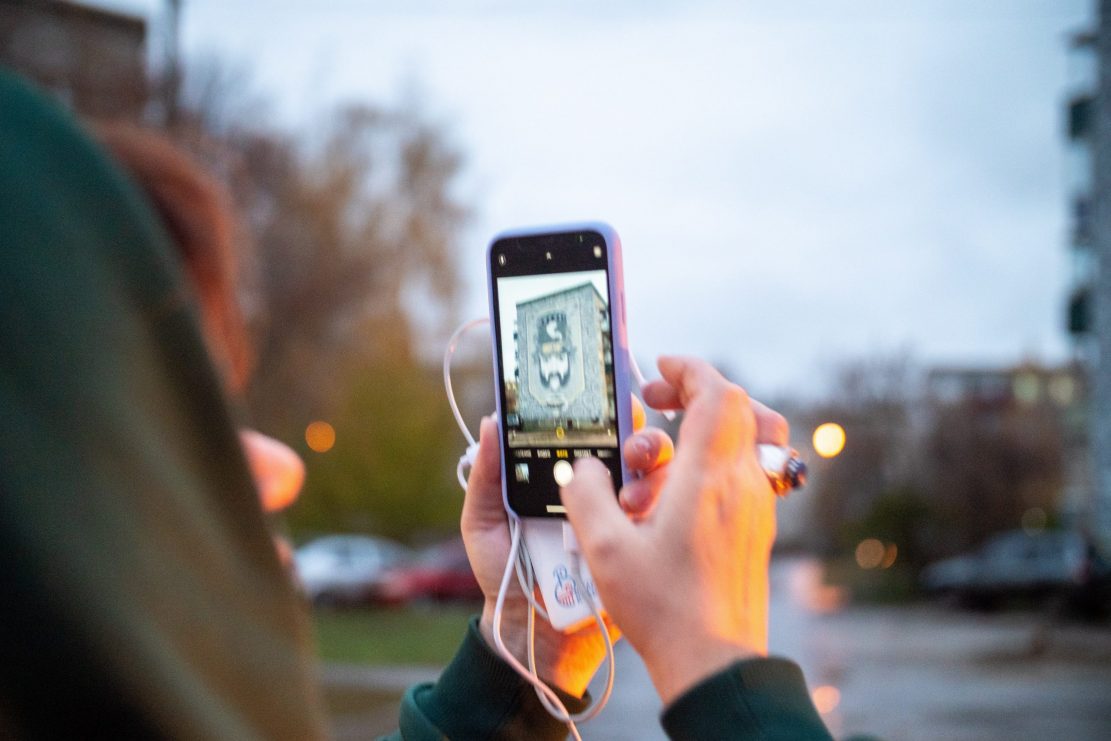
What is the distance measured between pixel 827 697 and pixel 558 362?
11.2 meters

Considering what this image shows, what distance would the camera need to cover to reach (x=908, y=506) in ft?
86.2

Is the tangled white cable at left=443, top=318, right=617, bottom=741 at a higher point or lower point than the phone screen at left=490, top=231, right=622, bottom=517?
lower

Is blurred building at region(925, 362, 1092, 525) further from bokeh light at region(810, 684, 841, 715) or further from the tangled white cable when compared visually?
the tangled white cable

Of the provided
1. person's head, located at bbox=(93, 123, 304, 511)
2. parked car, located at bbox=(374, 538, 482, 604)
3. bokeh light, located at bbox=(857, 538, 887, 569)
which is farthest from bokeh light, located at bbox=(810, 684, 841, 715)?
bokeh light, located at bbox=(857, 538, 887, 569)

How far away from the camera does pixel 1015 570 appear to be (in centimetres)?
2181

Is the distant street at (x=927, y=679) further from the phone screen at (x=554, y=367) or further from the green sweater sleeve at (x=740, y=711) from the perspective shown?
the green sweater sleeve at (x=740, y=711)

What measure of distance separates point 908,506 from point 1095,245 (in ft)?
26.8

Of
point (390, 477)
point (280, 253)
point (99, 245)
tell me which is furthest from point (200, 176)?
point (390, 477)

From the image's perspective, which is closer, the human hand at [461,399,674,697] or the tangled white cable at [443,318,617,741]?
the tangled white cable at [443,318,617,741]

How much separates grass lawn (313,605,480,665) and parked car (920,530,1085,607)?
10.3 meters

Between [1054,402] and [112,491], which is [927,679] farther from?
[1054,402]

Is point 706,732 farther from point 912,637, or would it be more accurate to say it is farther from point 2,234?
point 912,637

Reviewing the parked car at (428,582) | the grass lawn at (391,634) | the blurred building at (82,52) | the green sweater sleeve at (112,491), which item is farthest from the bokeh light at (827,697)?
the green sweater sleeve at (112,491)

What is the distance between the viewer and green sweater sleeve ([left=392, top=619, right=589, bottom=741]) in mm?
1363
